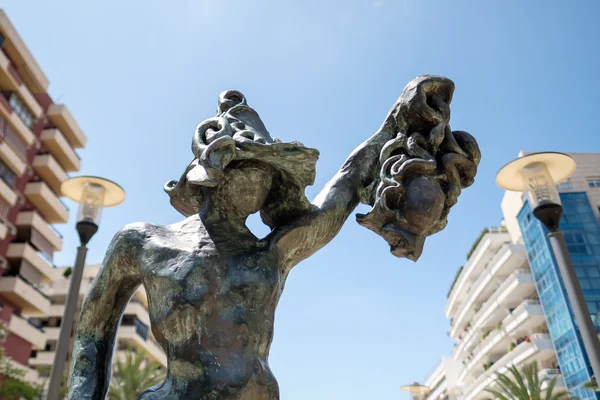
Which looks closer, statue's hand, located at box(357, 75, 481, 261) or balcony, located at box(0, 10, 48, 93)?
statue's hand, located at box(357, 75, 481, 261)

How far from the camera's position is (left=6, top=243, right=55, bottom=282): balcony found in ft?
103

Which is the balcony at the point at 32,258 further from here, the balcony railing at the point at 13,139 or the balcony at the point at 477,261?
the balcony at the point at 477,261

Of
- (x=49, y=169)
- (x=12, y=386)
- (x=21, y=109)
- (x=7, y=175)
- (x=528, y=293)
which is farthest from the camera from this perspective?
(x=528, y=293)

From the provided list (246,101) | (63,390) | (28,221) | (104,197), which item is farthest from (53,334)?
(246,101)

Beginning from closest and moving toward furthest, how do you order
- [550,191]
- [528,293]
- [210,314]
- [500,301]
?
[210,314] → [550,191] → [528,293] → [500,301]

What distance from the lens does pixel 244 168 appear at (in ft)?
5.97

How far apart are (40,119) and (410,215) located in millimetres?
38076

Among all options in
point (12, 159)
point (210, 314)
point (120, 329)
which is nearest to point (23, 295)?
point (12, 159)

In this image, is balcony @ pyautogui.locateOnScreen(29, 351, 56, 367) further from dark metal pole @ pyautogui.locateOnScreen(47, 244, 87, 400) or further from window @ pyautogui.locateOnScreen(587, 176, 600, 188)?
window @ pyautogui.locateOnScreen(587, 176, 600, 188)

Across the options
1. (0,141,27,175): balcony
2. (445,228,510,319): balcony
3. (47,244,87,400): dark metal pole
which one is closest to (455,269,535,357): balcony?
(445,228,510,319): balcony

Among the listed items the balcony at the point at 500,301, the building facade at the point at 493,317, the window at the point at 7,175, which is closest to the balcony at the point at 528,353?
the building facade at the point at 493,317

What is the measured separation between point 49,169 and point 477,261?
34.6m

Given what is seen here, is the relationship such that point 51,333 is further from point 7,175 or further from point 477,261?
point 477,261

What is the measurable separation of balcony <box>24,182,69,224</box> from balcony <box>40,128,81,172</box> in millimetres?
2923
